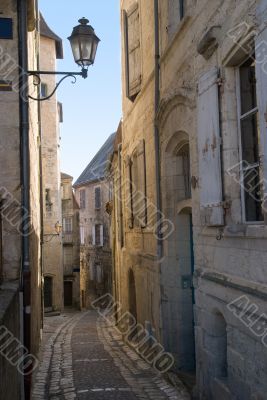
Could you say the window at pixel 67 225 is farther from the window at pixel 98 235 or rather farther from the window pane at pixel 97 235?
the window pane at pixel 97 235

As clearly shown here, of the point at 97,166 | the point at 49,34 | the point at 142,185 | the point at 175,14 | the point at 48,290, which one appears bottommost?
the point at 48,290

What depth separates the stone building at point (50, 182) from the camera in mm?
25016

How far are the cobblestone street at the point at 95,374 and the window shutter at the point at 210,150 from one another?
299 centimetres

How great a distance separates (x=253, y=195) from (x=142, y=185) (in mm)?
5783

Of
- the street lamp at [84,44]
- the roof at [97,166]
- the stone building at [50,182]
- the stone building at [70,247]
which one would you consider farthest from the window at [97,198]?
the street lamp at [84,44]

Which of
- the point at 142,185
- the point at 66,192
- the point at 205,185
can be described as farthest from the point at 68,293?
the point at 205,185

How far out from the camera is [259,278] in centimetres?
510

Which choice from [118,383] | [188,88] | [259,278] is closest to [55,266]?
[118,383]

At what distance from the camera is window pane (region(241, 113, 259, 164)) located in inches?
222

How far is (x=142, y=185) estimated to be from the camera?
11.2m

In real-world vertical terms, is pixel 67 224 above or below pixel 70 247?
above

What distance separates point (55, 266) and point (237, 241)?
2038 cm

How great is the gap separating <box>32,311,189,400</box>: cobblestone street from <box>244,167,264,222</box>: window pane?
10.8 ft

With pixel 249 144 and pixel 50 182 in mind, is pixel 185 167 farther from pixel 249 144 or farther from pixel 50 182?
pixel 50 182
